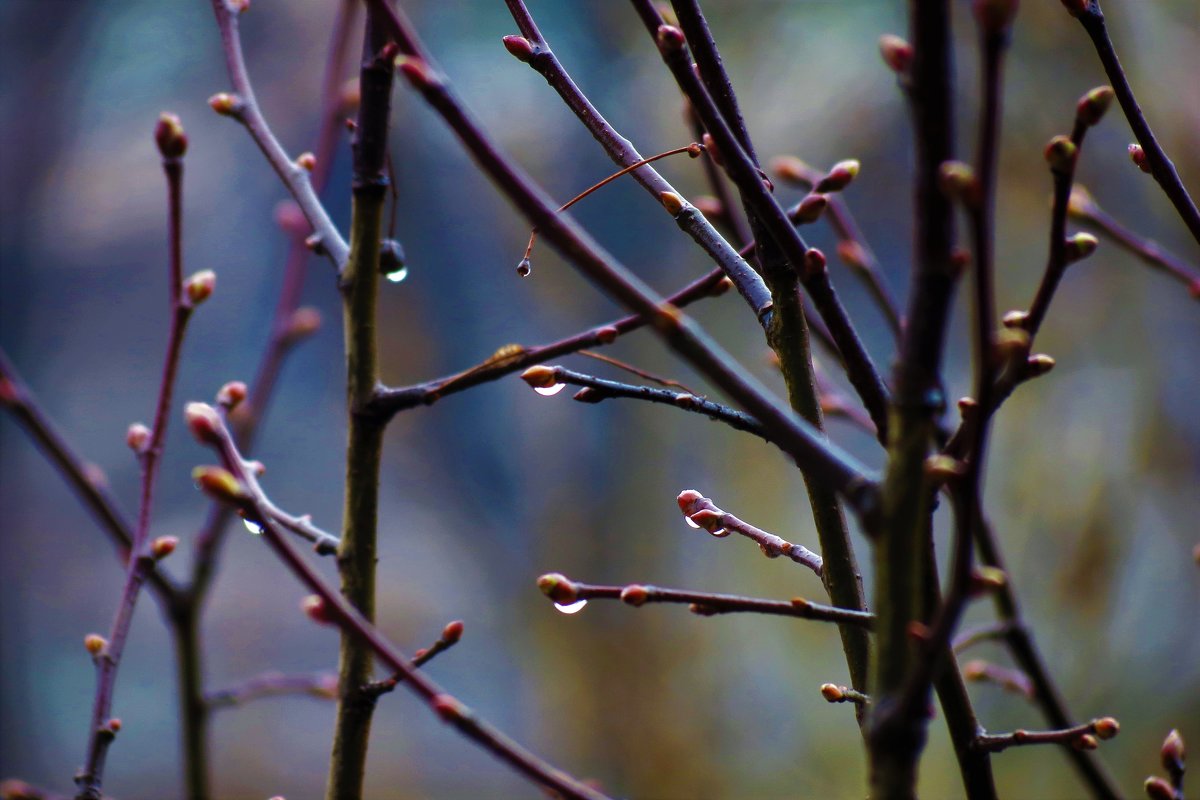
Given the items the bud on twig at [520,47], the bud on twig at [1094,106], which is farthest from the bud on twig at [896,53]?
the bud on twig at [520,47]

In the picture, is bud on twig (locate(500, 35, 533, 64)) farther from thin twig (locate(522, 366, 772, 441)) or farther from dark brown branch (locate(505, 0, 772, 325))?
thin twig (locate(522, 366, 772, 441))

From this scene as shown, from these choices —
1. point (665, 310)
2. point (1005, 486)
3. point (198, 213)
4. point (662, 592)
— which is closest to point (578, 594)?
point (662, 592)

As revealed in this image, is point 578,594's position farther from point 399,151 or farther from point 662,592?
point 399,151

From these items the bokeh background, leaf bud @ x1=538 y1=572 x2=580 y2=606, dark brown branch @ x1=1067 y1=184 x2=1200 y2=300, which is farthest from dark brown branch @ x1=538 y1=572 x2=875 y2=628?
the bokeh background

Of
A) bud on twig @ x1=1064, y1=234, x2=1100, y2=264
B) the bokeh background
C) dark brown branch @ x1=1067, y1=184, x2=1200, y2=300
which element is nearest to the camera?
bud on twig @ x1=1064, y1=234, x2=1100, y2=264

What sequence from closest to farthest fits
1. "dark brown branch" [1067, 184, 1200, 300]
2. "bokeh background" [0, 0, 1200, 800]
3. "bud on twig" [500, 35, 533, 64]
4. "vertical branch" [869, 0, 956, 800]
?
1. "vertical branch" [869, 0, 956, 800]
2. "bud on twig" [500, 35, 533, 64]
3. "dark brown branch" [1067, 184, 1200, 300]
4. "bokeh background" [0, 0, 1200, 800]

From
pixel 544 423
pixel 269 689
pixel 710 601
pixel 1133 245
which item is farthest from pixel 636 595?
pixel 544 423
